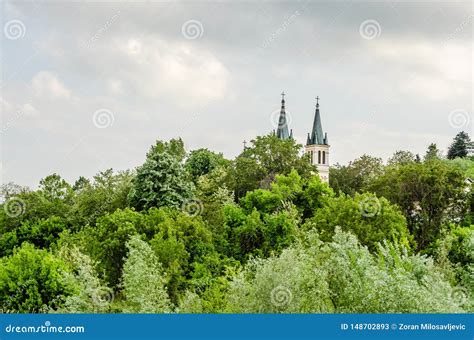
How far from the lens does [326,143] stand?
108 metres

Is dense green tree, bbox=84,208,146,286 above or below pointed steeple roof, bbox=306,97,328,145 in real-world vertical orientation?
below

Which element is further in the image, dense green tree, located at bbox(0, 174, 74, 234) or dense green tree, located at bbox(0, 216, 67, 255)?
dense green tree, located at bbox(0, 174, 74, 234)

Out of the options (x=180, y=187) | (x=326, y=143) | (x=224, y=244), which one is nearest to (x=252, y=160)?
(x=180, y=187)

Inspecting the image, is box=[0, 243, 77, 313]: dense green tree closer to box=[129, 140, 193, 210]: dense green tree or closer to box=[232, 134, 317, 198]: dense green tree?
box=[129, 140, 193, 210]: dense green tree

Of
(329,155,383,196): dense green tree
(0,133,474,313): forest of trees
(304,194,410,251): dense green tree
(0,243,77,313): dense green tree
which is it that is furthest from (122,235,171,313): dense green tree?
(329,155,383,196): dense green tree

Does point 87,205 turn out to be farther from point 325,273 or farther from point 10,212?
point 325,273

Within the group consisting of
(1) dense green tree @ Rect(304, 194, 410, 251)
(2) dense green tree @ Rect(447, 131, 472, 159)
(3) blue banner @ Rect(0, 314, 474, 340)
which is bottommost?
(3) blue banner @ Rect(0, 314, 474, 340)

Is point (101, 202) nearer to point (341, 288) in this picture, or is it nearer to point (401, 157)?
point (341, 288)

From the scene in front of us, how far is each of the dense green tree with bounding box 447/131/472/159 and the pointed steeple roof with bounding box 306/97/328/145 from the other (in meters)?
21.3

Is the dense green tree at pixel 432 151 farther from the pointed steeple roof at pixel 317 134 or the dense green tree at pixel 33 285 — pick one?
the dense green tree at pixel 33 285

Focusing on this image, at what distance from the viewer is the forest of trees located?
Result: 19.7m

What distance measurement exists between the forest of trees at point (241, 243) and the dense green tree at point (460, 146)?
36.0 meters

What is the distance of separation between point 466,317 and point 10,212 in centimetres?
3557

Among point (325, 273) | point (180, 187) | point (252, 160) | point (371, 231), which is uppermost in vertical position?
point (252, 160)
